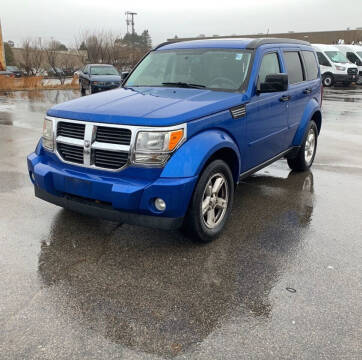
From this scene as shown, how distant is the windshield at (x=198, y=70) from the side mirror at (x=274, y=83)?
0.83ft

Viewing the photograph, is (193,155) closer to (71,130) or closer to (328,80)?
(71,130)

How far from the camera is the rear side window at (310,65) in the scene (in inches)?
250

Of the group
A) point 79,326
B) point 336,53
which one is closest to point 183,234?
point 79,326

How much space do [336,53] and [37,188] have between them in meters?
27.0

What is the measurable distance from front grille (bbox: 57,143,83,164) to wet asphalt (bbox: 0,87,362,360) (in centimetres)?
84

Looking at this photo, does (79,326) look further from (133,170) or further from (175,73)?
(175,73)

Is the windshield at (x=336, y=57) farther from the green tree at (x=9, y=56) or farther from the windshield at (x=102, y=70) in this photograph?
the green tree at (x=9, y=56)

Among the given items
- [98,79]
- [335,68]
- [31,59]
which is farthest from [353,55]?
[31,59]

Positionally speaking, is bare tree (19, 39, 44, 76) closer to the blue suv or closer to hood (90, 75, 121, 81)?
hood (90, 75, 121, 81)

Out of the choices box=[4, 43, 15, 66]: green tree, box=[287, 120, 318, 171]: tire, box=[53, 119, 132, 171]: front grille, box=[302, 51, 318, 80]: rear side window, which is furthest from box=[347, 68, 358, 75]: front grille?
box=[4, 43, 15, 66]: green tree

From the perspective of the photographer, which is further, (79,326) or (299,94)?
(299,94)

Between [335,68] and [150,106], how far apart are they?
2496 cm

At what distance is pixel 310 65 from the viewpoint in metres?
6.54

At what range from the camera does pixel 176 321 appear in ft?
9.46
